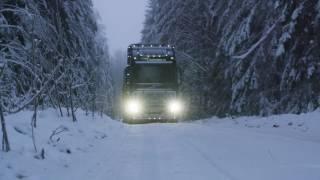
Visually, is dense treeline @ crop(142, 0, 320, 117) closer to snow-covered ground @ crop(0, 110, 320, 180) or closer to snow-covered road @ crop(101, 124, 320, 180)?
snow-covered ground @ crop(0, 110, 320, 180)

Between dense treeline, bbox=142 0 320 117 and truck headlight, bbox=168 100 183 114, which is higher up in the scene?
dense treeline, bbox=142 0 320 117

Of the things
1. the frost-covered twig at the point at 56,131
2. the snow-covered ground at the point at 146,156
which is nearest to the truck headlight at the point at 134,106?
the snow-covered ground at the point at 146,156

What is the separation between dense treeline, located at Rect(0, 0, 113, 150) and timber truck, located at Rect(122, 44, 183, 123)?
2449 millimetres

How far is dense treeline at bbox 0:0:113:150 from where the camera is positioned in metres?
10.2

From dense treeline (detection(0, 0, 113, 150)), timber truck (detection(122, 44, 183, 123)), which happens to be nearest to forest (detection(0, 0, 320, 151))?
dense treeline (detection(0, 0, 113, 150))

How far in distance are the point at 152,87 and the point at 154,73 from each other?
0.62m

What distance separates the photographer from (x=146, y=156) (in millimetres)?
10023

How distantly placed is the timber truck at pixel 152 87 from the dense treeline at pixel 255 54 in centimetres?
239

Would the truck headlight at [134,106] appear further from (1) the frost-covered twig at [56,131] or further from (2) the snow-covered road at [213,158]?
(1) the frost-covered twig at [56,131]

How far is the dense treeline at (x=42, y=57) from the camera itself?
10156mm

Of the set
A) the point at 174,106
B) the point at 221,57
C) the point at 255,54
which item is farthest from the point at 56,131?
the point at 221,57

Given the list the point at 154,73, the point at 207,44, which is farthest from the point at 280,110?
the point at 207,44

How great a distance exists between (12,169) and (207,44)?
89.4 ft

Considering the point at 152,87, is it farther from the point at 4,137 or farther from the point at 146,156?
the point at 4,137
